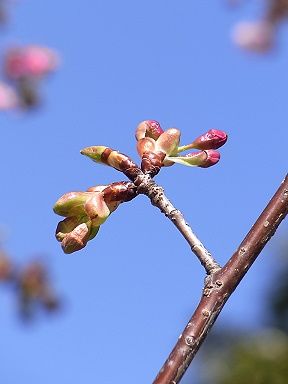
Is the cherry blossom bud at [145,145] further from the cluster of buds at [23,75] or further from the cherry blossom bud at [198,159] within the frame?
the cluster of buds at [23,75]

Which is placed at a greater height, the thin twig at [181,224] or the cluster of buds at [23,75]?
the cluster of buds at [23,75]

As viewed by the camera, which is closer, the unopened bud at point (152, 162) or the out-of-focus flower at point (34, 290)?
the unopened bud at point (152, 162)

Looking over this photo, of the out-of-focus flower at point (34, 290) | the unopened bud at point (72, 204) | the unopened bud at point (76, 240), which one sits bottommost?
the unopened bud at point (76, 240)

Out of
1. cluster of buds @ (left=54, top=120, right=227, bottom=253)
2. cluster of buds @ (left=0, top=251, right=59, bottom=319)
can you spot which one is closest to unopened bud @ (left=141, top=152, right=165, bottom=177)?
cluster of buds @ (left=54, top=120, right=227, bottom=253)

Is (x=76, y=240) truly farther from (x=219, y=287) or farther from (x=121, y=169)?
(x=219, y=287)

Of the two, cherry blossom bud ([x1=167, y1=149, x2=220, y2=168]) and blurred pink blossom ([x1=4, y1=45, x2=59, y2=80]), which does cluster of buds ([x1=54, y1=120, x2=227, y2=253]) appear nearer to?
cherry blossom bud ([x1=167, y1=149, x2=220, y2=168])

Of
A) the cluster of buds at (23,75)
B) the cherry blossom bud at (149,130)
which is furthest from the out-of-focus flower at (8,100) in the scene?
the cherry blossom bud at (149,130)

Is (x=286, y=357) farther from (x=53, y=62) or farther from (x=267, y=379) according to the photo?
(x=53, y=62)
